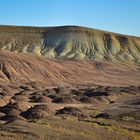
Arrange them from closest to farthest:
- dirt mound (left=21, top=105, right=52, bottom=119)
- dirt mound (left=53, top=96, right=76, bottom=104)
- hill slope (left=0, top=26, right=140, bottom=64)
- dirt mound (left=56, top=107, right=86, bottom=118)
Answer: dirt mound (left=21, top=105, right=52, bottom=119)
dirt mound (left=56, top=107, right=86, bottom=118)
dirt mound (left=53, top=96, right=76, bottom=104)
hill slope (left=0, top=26, right=140, bottom=64)

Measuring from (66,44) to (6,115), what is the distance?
13222 cm

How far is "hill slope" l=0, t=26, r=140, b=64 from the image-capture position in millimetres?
172500

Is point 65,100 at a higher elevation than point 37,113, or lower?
higher

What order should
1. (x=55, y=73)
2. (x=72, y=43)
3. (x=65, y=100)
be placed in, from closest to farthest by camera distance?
(x=65, y=100)
(x=55, y=73)
(x=72, y=43)

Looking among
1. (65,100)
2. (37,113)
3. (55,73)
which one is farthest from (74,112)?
(55,73)

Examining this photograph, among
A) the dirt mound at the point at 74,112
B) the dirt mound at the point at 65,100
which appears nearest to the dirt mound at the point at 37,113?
the dirt mound at the point at 74,112

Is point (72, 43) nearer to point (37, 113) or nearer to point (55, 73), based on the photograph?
point (55, 73)

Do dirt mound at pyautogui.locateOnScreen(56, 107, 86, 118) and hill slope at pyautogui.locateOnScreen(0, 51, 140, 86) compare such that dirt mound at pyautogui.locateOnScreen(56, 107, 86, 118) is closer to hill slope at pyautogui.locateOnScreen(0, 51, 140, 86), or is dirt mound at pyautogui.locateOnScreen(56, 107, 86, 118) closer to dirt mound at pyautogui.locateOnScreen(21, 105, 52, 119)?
dirt mound at pyautogui.locateOnScreen(21, 105, 52, 119)

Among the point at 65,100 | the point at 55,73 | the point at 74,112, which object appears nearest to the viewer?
the point at 74,112

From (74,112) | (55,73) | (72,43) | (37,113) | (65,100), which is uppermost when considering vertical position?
(72,43)

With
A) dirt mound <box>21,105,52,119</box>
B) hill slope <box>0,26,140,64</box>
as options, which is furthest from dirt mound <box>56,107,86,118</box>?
hill slope <box>0,26,140,64</box>

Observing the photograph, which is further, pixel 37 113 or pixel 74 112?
pixel 74 112

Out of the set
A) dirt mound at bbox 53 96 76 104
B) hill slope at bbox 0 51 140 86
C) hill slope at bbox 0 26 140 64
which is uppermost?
hill slope at bbox 0 26 140 64

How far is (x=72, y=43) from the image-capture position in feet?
595
